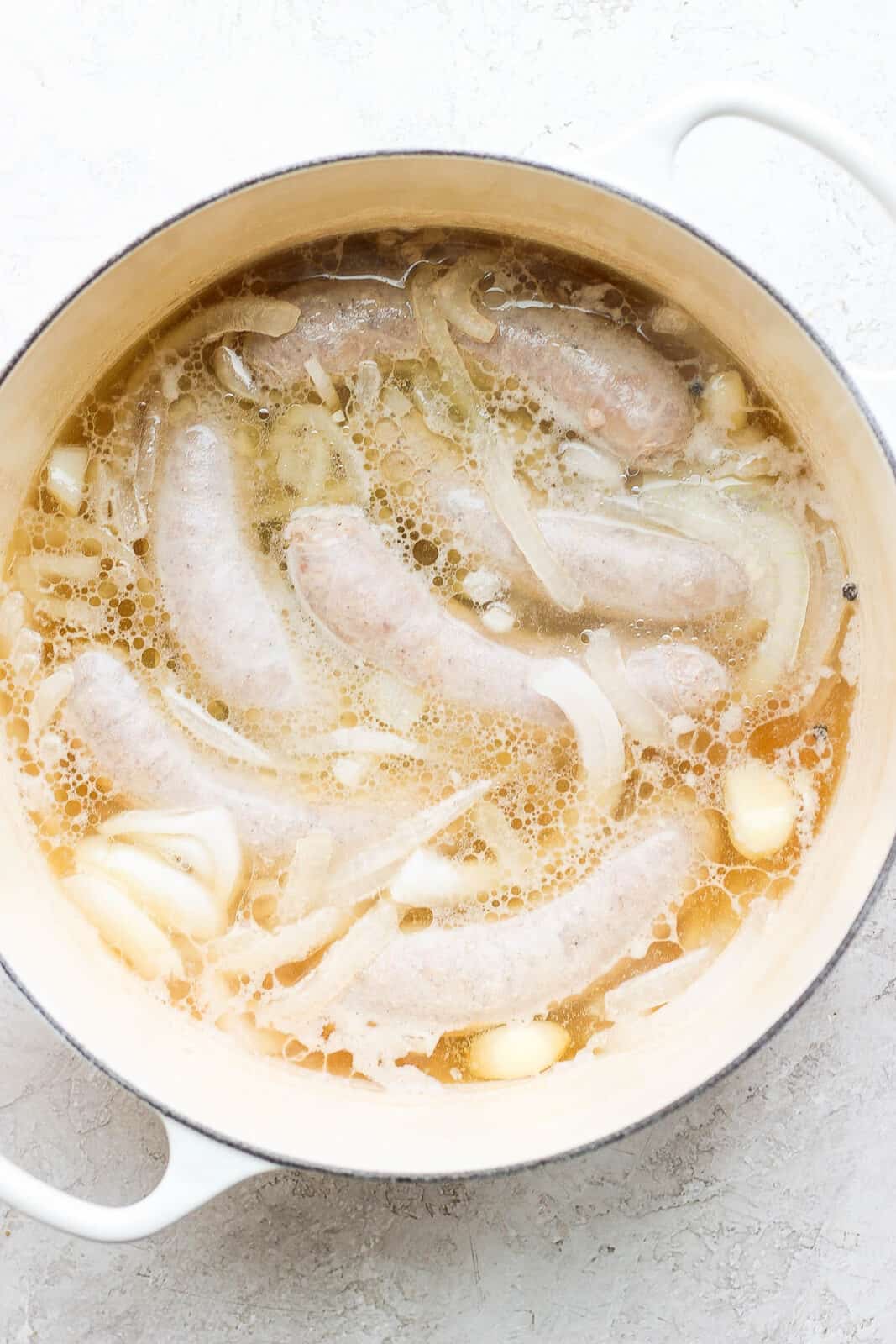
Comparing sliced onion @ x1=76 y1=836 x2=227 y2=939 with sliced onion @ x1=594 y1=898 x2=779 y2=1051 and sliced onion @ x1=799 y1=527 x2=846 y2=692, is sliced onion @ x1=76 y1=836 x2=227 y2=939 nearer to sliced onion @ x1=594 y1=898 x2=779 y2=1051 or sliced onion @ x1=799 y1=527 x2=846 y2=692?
sliced onion @ x1=594 y1=898 x2=779 y2=1051

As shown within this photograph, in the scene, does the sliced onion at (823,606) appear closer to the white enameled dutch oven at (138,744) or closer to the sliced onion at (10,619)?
the white enameled dutch oven at (138,744)

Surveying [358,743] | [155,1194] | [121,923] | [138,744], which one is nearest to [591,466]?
[358,743]

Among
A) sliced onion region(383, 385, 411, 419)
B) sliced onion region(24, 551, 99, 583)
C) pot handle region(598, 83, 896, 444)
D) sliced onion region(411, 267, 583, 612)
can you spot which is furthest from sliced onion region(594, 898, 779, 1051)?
sliced onion region(24, 551, 99, 583)

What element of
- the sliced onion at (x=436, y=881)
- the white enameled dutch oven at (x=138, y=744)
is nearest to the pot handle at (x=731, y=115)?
the white enameled dutch oven at (x=138, y=744)

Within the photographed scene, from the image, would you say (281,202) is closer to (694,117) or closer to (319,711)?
(694,117)

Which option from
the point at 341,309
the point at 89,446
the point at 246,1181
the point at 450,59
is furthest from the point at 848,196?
the point at 246,1181

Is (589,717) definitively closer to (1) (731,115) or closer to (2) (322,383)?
(2) (322,383)
